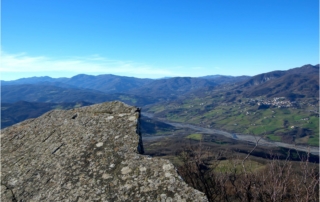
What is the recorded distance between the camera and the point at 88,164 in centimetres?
575

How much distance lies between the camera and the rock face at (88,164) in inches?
193

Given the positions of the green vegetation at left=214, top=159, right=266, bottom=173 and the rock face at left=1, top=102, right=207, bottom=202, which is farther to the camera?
the green vegetation at left=214, top=159, right=266, bottom=173

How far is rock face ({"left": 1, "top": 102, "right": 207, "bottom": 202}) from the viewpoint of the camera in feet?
16.1

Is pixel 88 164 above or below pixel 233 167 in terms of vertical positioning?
above

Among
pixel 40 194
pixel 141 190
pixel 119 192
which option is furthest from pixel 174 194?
pixel 40 194

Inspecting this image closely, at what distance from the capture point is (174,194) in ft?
15.1

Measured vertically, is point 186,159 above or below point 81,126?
below

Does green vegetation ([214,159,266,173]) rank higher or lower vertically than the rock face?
lower

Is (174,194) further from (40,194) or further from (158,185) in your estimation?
(40,194)

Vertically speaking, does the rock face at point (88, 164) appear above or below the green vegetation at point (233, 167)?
above

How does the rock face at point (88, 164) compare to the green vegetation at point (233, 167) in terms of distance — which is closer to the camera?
the rock face at point (88, 164)

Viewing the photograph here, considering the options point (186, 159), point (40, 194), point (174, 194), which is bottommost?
point (186, 159)

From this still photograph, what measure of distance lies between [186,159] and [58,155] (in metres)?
8.65

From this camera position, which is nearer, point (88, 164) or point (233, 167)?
point (88, 164)
